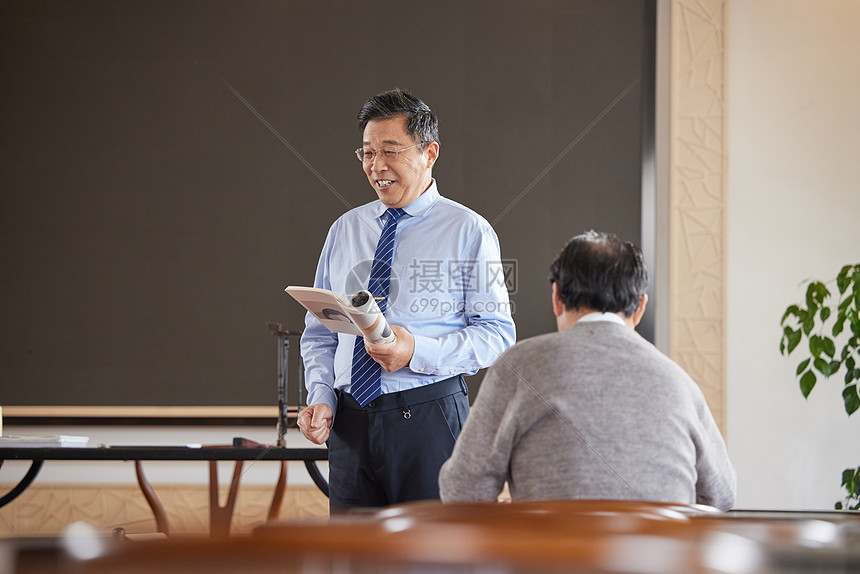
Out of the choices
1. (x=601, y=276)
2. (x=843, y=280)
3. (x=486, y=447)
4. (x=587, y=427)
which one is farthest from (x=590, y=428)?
(x=843, y=280)

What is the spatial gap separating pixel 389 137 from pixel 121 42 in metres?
2.16

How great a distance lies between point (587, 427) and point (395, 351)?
25.4 inches

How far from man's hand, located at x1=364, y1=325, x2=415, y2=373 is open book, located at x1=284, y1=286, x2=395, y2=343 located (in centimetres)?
2

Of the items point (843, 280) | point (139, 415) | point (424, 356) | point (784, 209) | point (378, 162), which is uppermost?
point (784, 209)

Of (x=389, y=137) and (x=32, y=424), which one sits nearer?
(x=389, y=137)

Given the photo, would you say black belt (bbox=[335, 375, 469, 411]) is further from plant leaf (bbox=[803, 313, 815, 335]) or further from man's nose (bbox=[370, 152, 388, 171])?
plant leaf (bbox=[803, 313, 815, 335])

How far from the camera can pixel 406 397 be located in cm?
194

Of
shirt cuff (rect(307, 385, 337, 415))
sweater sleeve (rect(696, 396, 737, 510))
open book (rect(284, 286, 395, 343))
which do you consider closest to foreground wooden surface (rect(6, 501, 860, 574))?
sweater sleeve (rect(696, 396, 737, 510))

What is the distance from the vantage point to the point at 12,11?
3760mm

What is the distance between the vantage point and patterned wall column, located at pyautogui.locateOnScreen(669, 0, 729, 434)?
3553 mm

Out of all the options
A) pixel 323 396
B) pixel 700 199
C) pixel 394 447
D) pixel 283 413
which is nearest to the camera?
pixel 394 447

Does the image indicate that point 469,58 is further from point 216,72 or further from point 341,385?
point 341,385

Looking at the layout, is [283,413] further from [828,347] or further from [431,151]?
[828,347]

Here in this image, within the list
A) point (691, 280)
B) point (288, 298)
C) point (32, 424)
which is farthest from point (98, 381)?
point (691, 280)
